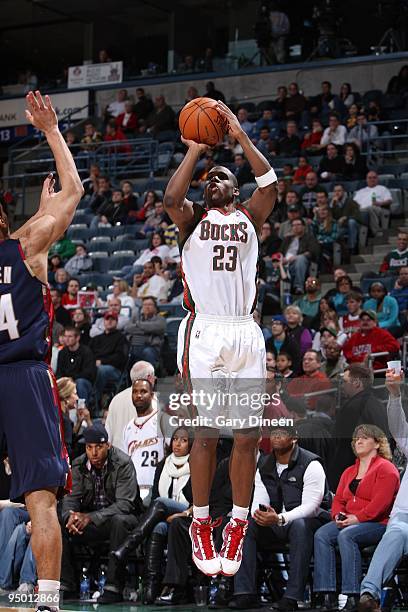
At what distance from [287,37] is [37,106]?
57.3 feet

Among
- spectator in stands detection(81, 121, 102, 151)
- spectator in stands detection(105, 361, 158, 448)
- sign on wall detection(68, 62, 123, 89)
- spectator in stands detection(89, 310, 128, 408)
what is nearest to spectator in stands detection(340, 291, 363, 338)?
spectator in stands detection(105, 361, 158, 448)

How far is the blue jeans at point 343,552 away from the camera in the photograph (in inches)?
329

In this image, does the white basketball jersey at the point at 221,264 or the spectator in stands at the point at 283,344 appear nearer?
the white basketball jersey at the point at 221,264

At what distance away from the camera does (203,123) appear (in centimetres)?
621

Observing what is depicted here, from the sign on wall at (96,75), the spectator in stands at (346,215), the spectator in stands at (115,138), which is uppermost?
the sign on wall at (96,75)

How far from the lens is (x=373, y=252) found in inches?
622

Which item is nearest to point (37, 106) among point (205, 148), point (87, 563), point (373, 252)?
point (205, 148)

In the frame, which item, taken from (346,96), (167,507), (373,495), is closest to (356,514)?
(373,495)

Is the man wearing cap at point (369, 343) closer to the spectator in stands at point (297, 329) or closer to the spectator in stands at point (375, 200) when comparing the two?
the spectator in stands at point (297, 329)

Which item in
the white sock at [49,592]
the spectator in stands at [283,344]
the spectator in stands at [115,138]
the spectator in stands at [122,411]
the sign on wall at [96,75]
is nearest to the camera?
the white sock at [49,592]

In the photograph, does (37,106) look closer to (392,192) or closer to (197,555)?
(197,555)

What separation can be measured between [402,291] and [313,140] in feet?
20.2

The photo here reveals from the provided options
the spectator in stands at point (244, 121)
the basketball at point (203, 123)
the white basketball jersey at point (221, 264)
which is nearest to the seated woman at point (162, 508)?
the white basketball jersey at point (221, 264)

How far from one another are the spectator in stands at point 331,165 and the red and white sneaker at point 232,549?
1116cm
